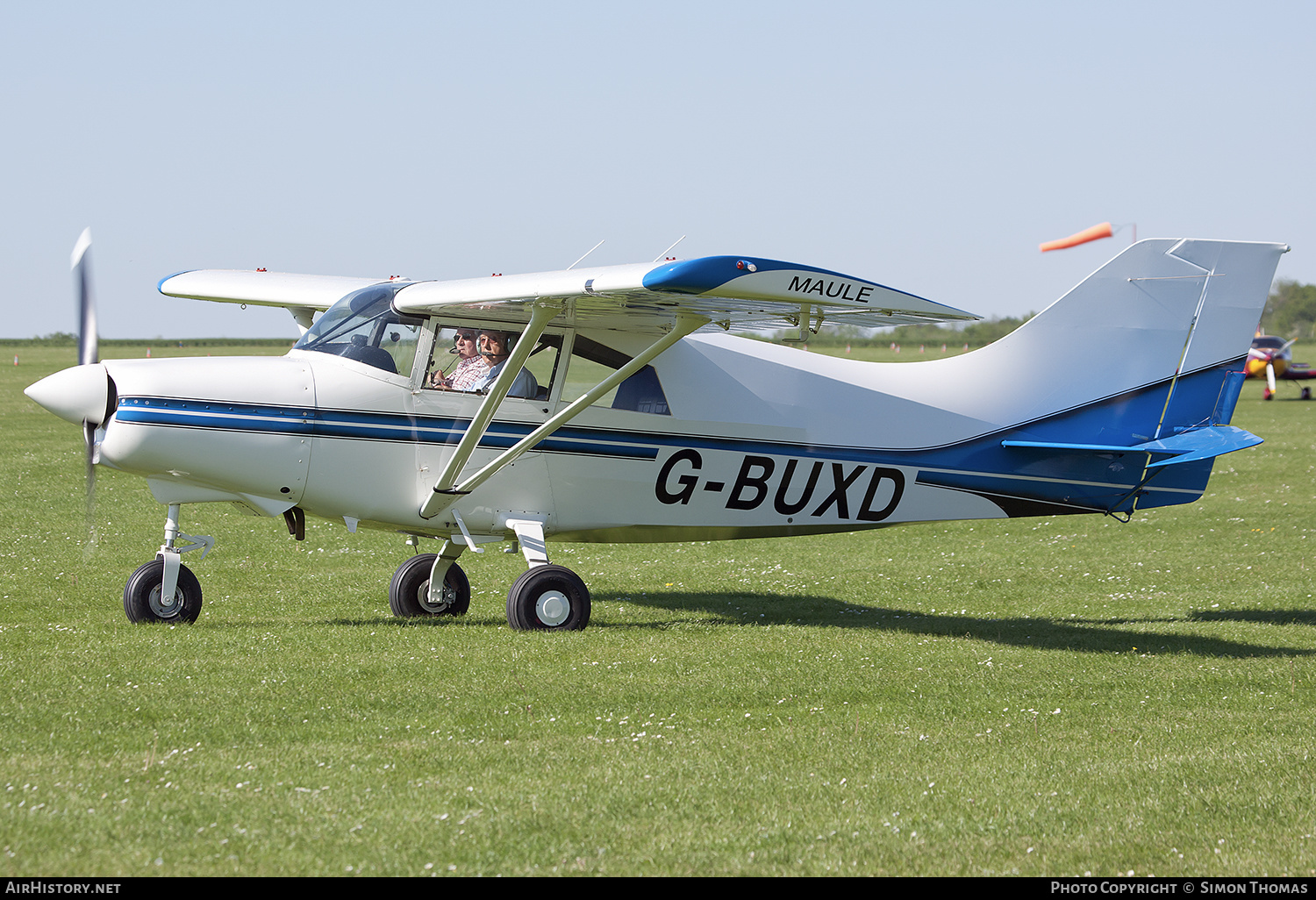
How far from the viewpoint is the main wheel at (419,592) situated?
11.2 metres

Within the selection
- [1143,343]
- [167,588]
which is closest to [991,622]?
[1143,343]

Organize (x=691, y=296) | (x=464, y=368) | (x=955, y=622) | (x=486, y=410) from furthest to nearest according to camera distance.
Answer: (x=955, y=622) → (x=464, y=368) → (x=486, y=410) → (x=691, y=296)

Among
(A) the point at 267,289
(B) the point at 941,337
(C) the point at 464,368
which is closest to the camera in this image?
(C) the point at 464,368

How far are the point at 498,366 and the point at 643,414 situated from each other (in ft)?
4.32

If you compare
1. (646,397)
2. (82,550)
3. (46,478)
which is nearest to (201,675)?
(646,397)

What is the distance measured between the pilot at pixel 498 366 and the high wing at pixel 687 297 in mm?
214

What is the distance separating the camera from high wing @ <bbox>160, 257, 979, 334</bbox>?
7.99 meters

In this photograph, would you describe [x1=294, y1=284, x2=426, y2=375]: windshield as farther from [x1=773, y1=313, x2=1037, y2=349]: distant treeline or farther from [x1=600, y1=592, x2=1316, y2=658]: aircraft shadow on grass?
[x1=773, y1=313, x2=1037, y2=349]: distant treeline

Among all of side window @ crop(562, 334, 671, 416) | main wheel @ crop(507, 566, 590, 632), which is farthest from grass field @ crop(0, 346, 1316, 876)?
side window @ crop(562, 334, 671, 416)

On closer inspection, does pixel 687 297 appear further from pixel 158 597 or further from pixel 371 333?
pixel 158 597

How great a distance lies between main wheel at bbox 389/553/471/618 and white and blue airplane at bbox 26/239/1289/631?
23 millimetres

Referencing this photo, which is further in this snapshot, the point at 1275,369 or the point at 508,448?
the point at 1275,369

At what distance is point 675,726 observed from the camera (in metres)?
7.21

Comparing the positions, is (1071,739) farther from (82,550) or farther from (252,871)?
(82,550)
